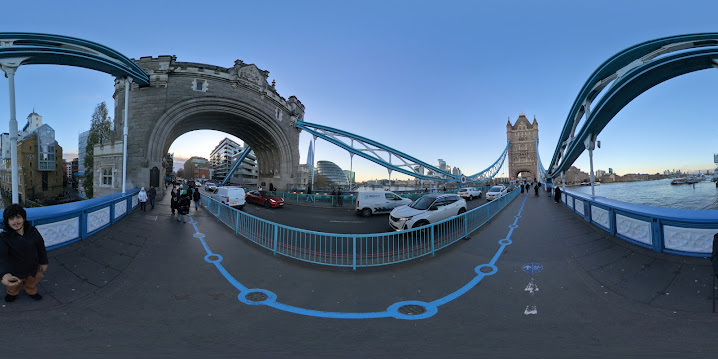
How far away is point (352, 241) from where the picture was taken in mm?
7699

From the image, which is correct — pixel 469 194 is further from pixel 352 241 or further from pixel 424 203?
pixel 352 241

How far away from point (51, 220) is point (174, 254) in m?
2.34

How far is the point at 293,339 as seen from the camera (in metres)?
2.97

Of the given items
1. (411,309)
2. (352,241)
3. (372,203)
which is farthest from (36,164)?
(411,309)

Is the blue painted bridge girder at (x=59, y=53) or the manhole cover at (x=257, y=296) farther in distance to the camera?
the blue painted bridge girder at (x=59, y=53)

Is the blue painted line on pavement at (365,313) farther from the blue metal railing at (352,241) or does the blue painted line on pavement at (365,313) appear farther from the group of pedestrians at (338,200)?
the group of pedestrians at (338,200)

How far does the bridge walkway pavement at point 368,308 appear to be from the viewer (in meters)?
2.79

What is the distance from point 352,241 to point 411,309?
420cm

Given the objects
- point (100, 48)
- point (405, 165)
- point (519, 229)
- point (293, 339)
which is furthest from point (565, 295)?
point (405, 165)

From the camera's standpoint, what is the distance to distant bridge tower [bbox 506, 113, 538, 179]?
8894cm

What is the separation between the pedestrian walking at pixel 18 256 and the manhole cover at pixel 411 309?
5.18m

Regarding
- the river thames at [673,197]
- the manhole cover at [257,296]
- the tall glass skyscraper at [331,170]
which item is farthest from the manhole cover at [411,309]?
the tall glass skyscraper at [331,170]

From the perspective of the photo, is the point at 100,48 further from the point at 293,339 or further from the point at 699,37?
the point at 699,37

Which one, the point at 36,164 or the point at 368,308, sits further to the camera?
the point at 36,164
